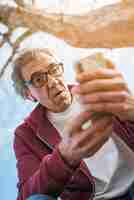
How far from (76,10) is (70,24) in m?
0.05

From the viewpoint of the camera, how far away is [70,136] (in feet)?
2.78

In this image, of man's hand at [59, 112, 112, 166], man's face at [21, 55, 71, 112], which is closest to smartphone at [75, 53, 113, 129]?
man's hand at [59, 112, 112, 166]

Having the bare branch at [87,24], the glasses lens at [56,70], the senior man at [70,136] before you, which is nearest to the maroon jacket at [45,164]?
the senior man at [70,136]

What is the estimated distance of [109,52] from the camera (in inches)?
52.1

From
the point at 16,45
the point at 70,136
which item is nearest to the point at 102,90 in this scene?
the point at 70,136

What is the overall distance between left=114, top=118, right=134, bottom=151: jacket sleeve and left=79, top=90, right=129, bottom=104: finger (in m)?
0.24

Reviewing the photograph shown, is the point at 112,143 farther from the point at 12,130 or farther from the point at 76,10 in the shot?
the point at 76,10

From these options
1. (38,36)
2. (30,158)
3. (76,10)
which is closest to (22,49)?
(38,36)

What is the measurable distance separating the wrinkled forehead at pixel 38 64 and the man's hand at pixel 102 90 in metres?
0.43

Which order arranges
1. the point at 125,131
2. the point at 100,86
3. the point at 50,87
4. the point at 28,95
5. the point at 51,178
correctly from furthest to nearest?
1. the point at 28,95
2. the point at 50,87
3. the point at 125,131
4. the point at 51,178
5. the point at 100,86

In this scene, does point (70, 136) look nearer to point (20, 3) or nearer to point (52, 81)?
point (52, 81)

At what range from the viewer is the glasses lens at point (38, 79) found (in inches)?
47.2

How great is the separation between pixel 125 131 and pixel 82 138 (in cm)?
23

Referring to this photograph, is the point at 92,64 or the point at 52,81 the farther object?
the point at 52,81
